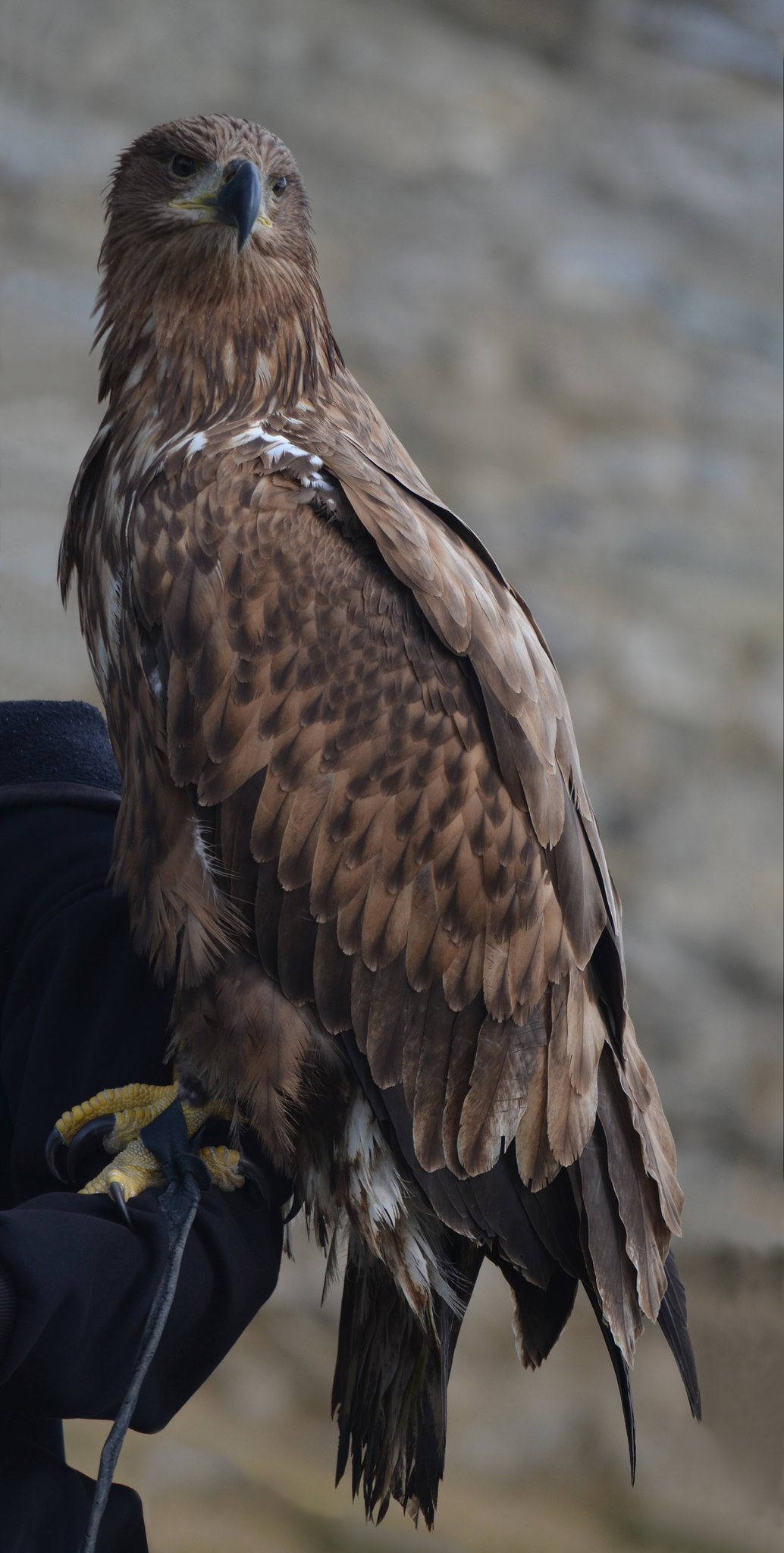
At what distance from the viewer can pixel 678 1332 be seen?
1.39 m

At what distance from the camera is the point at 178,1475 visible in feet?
9.99

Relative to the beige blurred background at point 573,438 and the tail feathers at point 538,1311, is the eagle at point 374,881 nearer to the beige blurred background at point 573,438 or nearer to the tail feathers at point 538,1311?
the tail feathers at point 538,1311

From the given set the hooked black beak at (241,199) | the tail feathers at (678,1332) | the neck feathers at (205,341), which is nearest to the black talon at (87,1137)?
the tail feathers at (678,1332)

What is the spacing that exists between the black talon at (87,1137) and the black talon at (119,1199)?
0.35 feet

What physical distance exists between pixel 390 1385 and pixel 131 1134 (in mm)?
478

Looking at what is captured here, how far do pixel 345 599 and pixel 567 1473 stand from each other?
2.95 metres

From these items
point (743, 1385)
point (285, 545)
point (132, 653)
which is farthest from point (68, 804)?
point (743, 1385)

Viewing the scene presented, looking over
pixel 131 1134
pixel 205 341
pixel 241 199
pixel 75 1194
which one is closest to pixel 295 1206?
pixel 131 1134

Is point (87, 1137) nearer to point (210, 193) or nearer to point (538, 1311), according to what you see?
point (538, 1311)

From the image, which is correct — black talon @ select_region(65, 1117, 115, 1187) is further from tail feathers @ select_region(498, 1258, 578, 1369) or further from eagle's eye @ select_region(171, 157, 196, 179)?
eagle's eye @ select_region(171, 157, 196, 179)

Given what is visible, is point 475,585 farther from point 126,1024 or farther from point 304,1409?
point 304,1409

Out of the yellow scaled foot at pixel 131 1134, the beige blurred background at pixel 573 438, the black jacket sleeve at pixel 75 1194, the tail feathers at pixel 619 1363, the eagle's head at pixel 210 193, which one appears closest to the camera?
the black jacket sleeve at pixel 75 1194

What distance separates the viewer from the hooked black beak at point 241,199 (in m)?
1.36

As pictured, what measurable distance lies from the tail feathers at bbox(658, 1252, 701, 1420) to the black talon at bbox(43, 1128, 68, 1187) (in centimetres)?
67
